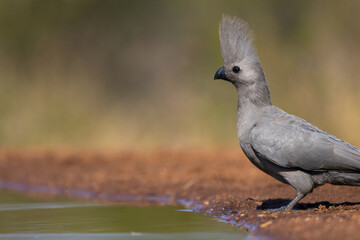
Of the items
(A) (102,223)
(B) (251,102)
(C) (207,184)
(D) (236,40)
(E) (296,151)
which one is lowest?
(A) (102,223)

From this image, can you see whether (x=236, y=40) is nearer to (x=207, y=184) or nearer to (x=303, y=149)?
(x=303, y=149)

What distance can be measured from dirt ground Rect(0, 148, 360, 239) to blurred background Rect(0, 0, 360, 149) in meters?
1.94

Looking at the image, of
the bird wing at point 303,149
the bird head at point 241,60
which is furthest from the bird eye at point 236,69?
the bird wing at point 303,149

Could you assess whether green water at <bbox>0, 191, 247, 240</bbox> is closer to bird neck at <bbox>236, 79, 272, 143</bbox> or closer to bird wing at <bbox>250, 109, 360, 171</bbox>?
bird wing at <bbox>250, 109, 360, 171</bbox>

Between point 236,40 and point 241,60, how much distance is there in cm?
22

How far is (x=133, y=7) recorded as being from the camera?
1573 cm

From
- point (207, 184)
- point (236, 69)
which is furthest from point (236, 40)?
point (207, 184)

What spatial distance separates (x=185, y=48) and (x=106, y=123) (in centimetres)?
290

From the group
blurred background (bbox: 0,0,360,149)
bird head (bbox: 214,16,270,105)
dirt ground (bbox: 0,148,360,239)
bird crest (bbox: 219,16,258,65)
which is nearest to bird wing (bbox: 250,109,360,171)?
dirt ground (bbox: 0,148,360,239)

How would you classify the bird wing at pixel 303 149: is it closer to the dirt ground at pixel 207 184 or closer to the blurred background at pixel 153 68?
the dirt ground at pixel 207 184

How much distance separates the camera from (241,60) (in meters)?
6.20

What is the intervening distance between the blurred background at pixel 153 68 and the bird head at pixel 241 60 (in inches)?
322

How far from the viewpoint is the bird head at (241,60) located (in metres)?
6.14


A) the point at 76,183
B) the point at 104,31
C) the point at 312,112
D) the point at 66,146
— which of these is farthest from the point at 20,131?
the point at 312,112
